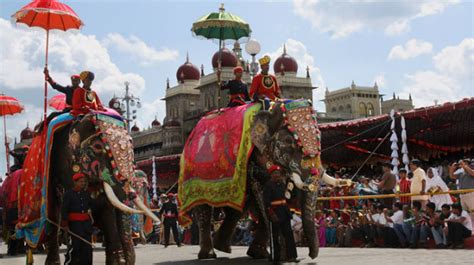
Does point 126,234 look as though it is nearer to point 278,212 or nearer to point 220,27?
point 278,212

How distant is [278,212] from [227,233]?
12.0ft

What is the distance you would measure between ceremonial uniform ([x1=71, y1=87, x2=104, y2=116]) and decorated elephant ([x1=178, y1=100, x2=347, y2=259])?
8.26 ft

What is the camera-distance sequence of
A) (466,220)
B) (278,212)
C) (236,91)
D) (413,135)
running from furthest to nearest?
(413,135) < (466,220) < (236,91) < (278,212)

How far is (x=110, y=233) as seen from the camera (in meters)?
10.7

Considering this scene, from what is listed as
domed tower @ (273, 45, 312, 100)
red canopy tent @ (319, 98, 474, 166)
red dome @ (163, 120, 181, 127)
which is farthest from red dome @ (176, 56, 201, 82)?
red canopy tent @ (319, 98, 474, 166)

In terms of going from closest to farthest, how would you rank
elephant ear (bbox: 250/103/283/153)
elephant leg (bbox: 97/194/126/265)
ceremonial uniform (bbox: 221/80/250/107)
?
1. elephant leg (bbox: 97/194/126/265)
2. elephant ear (bbox: 250/103/283/153)
3. ceremonial uniform (bbox: 221/80/250/107)

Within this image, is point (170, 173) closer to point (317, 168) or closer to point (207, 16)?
point (207, 16)

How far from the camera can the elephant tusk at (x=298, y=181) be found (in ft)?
38.1

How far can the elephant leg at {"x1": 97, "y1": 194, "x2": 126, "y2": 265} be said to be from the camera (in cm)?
1055

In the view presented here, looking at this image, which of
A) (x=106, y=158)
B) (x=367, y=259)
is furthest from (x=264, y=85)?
(x=106, y=158)

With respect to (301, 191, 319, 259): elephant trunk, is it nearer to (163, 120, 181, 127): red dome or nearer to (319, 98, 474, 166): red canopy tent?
(319, 98, 474, 166): red canopy tent

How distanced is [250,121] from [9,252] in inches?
384

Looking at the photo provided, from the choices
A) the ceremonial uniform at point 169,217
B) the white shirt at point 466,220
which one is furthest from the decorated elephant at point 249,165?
the ceremonial uniform at point 169,217

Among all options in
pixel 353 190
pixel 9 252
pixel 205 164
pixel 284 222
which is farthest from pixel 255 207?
pixel 9 252
